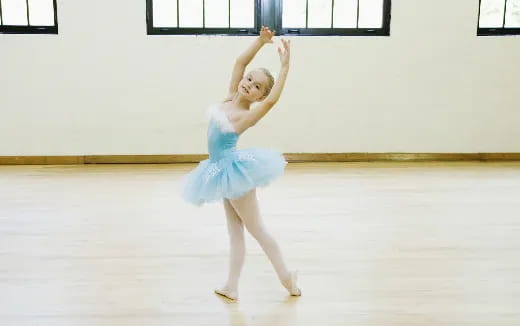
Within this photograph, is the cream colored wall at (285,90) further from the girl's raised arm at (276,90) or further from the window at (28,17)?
the girl's raised arm at (276,90)

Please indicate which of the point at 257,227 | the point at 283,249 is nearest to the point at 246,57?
the point at 257,227

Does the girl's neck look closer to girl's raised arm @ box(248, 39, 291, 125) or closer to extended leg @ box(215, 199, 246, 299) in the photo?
girl's raised arm @ box(248, 39, 291, 125)

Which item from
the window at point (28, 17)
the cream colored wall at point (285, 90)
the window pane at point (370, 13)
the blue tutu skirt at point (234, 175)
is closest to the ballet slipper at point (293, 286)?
the blue tutu skirt at point (234, 175)

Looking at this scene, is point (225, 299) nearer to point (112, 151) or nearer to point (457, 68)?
point (112, 151)

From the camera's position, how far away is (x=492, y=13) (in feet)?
15.0

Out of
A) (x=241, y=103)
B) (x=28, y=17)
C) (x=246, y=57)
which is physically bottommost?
(x=241, y=103)

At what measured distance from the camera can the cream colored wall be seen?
14.0 ft

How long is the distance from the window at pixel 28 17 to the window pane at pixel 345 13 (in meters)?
2.29

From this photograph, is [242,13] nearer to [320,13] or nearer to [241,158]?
[320,13]

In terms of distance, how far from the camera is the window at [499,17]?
4555mm

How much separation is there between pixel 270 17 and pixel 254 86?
9.26ft

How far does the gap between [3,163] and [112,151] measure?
884 mm

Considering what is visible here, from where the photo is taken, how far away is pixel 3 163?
438 cm

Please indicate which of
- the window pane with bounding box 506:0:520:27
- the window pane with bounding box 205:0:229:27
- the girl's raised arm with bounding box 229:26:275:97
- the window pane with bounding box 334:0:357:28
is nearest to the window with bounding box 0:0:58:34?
the window pane with bounding box 205:0:229:27
